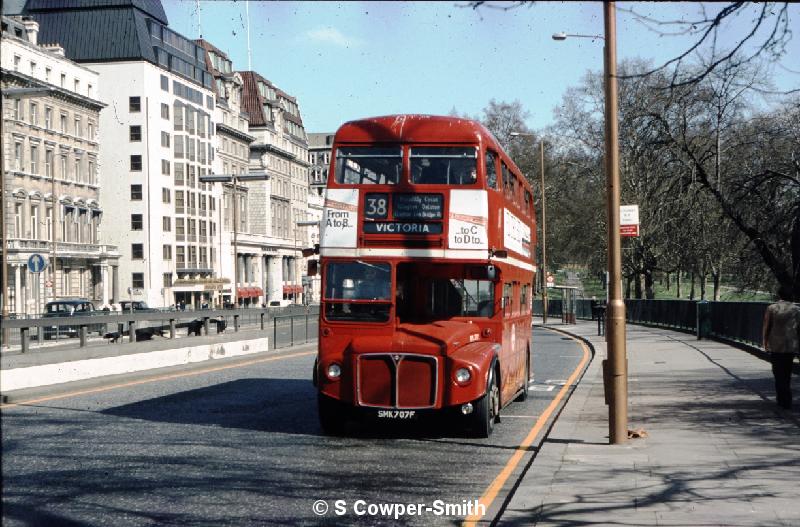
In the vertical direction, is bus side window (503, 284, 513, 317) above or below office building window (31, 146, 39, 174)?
below

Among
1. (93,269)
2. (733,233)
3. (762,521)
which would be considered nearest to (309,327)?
(733,233)

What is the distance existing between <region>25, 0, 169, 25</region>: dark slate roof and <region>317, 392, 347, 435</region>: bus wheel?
63775 mm

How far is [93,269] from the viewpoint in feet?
272

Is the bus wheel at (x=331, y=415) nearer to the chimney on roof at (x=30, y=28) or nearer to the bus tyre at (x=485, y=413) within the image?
the bus tyre at (x=485, y=413)

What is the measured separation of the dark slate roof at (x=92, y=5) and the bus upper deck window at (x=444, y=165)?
63.0 m

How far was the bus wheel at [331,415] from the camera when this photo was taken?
44.0 ft

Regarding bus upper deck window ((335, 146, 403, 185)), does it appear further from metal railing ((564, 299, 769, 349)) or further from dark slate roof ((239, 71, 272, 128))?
dark slate roof ((239, 71, 272, 128))

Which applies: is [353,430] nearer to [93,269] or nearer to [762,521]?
[762,521]

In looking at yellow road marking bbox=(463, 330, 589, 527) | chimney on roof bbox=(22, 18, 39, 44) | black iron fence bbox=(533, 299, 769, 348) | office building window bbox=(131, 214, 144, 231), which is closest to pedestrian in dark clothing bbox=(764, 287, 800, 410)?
yellow road marking bbox=(463, 330, 589, 527)

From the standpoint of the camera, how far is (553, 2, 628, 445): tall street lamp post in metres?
12.1

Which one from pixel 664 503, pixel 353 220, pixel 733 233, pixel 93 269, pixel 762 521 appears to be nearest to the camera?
pixel 762 521

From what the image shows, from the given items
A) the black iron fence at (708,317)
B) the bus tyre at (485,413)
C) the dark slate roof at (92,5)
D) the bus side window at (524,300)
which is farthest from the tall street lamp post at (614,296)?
the dark slate roof at (92,5)

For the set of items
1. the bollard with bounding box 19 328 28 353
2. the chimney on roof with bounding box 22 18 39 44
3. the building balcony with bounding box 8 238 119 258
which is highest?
the chimney on roof with bounding box 22 18 39 44

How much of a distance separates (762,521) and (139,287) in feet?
301
